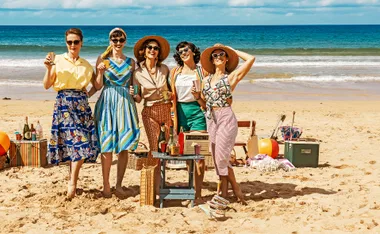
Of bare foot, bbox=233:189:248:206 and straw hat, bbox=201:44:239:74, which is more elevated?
straw hat, bbox=201:44:239:74

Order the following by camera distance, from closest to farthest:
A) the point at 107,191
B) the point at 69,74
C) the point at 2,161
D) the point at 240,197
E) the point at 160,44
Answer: the point at 69,74, the point at 160,44, the point at 240,197, the point at 107,191, the point at 2,161

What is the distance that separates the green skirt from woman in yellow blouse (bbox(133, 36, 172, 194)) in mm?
138

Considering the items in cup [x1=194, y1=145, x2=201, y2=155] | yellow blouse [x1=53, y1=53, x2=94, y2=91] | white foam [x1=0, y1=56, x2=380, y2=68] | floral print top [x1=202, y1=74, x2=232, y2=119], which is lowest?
cup [x1=194, y1=145, x2=201, y2=155]

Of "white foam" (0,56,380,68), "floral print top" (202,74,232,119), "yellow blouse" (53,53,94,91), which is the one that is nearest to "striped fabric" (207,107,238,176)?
"floral print top" (202,74,232,119)

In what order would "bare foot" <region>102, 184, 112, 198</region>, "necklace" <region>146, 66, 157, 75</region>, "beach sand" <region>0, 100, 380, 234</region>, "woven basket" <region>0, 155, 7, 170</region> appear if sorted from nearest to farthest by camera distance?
"beach sand" <region>0, 100, 380, 234</region> < "necklace" <region>146, 66, 157, 75</region> < "bare foot" <region>102, 184, 112, 198</region> < "woven basket" <region>0, 155, 7, 170</region>

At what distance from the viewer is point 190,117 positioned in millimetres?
6551

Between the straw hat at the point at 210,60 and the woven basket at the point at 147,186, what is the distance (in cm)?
122

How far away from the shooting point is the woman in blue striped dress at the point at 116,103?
6422mm

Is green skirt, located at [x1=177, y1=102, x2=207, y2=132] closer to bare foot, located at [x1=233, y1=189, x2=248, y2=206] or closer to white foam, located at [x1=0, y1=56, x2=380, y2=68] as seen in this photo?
bare foot, located at [x1=233, y1=189, x2=248, y2=206]

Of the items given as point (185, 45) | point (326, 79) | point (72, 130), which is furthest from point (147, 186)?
point (326, 79)

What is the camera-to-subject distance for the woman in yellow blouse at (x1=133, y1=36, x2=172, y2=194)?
21.2 ft

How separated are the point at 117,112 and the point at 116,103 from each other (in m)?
0.10

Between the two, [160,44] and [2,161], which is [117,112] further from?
[2,161]

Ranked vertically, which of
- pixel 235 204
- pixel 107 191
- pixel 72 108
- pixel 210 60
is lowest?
pixel 235 204
